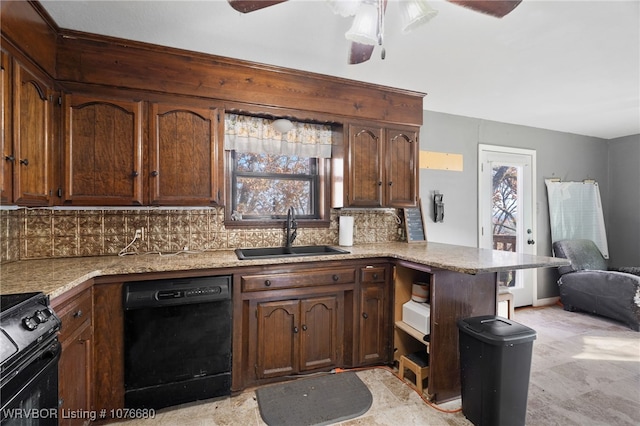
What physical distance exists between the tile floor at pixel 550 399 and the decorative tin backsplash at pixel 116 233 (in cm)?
116

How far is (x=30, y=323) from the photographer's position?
1.10 metres

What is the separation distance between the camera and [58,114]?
76.0 inches

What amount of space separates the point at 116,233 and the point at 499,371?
2.70 m

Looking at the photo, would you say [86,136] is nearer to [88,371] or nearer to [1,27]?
[1,27]

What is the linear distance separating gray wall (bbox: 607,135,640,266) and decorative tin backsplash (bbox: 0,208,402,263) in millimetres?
4704

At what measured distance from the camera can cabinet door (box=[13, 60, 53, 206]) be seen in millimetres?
1572

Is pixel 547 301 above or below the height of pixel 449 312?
below

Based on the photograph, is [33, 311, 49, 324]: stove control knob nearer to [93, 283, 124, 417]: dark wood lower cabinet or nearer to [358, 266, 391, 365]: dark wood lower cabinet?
[93, 283, 124, 417]: dark wood lower cabinet

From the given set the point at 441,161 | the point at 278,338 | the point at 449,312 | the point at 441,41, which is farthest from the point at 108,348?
the point at 441,161

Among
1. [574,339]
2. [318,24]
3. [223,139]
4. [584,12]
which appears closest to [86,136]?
[223,139]

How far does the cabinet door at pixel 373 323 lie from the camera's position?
2.38 metres

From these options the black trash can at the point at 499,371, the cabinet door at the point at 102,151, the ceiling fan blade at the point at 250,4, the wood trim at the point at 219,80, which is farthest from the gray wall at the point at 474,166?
the cabinet door at the point at 102,151

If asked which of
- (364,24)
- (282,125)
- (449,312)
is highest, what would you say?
(364,24)

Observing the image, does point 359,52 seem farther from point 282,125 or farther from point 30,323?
point 30,323
